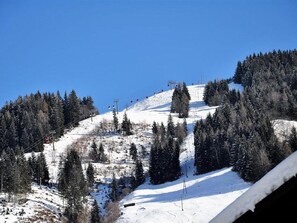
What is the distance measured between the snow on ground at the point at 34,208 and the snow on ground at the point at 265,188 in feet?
222

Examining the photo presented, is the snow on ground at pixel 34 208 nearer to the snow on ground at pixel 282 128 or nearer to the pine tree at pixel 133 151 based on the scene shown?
the pine tree at pixel 133 151

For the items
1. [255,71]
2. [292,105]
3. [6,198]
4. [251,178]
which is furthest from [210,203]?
[255,71]

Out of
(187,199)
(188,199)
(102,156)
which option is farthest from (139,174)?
(188,199)

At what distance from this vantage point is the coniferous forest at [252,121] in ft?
256

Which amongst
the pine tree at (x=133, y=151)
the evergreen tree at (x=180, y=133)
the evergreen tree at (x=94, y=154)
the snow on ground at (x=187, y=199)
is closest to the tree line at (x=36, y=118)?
the evergreen tree at (x=94, y=154)

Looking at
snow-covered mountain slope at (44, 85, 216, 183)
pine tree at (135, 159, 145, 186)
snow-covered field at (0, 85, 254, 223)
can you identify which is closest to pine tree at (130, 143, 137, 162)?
snow-covered field at (0, 85, 254, 223)

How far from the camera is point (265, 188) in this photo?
4.24 metres

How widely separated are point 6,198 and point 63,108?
257ft

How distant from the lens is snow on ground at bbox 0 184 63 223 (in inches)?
2724

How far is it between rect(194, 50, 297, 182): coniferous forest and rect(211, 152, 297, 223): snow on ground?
7295cm

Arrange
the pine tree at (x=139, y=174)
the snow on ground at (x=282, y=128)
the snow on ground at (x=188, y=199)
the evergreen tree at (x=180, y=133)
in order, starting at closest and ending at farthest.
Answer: the snow on ground at (x=188, y=199)
the snow on ground at (x=282, y=128)
the pine tree at (x=139, y=174)
the evergreen tree at (x=180, y=133)

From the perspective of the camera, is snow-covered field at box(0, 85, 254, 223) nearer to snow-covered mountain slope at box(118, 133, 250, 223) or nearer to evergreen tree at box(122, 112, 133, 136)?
snow-covered mountain slope at box(118, 133, 250, 223)

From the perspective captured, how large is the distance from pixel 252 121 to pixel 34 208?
6232 centimetres

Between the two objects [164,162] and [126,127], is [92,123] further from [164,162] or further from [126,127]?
[164,162]
